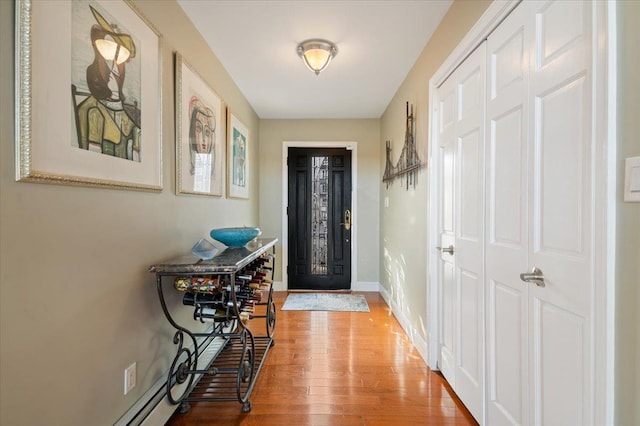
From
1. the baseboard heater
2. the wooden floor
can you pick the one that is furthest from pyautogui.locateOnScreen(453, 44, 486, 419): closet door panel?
the baseboard heater

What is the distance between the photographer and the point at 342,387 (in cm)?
215

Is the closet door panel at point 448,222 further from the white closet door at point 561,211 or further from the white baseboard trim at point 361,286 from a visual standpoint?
the white baseboard trim at point 361,286

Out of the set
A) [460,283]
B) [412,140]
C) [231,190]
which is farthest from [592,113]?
[231,190]

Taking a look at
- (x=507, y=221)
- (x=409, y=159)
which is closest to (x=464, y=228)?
(x=507, y=221)

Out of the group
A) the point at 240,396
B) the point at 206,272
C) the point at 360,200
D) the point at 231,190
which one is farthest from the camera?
the point at 360,200

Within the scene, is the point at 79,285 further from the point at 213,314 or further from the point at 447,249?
the point at 447,249

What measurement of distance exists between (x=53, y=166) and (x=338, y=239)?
3.89 meters

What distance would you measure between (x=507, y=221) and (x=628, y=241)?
0.60m

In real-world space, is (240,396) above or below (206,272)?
below

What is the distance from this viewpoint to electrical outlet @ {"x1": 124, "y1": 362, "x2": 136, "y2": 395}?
4.98 ft

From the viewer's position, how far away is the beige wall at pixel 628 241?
0.86m

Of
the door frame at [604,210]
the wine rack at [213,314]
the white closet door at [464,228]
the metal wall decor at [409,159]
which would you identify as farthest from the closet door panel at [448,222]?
the wine rack at [213,314]

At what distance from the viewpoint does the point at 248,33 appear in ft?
7.97

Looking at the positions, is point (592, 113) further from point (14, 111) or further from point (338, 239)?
point (338, 239)
